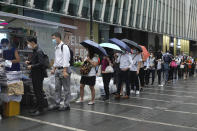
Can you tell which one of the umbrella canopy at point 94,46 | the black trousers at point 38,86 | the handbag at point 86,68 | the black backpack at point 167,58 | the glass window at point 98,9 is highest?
the glass window at point 98,9

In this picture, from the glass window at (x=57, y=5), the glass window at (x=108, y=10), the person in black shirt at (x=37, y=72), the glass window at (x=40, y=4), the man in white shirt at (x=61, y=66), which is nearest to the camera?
the person in black shirt at (x=37, y=72)

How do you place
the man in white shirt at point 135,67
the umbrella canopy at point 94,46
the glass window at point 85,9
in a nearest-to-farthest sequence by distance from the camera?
1. the umbrella canopy at point 94,46
2. the man in white shirt at point 135,67
3. the glass window at point 85,9

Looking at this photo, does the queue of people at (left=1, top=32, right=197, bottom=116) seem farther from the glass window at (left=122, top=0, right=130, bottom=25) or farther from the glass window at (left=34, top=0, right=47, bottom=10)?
the glass window at (left=122, top=0, right=130, bottom=25)

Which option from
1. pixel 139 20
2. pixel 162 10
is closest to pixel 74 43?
pixel 139 20

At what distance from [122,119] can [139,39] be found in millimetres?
33951

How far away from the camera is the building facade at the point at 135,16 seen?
23.0m

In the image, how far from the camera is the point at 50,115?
6930 millimetres

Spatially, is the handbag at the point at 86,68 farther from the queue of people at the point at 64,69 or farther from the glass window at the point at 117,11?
the glass window at the point at 117,11

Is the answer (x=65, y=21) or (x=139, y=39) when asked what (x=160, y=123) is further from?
(x=139, y=39)

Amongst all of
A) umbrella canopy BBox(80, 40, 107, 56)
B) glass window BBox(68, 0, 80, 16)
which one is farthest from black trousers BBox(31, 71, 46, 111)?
glass window BBox(68, 0, 80, 16)

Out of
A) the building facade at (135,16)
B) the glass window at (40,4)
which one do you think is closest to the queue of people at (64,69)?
the glass window at (40,4)

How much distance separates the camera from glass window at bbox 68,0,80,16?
2486 centimetres

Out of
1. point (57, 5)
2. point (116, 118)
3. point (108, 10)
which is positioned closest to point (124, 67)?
point (116, 118)

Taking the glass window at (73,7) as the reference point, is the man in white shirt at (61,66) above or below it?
below
